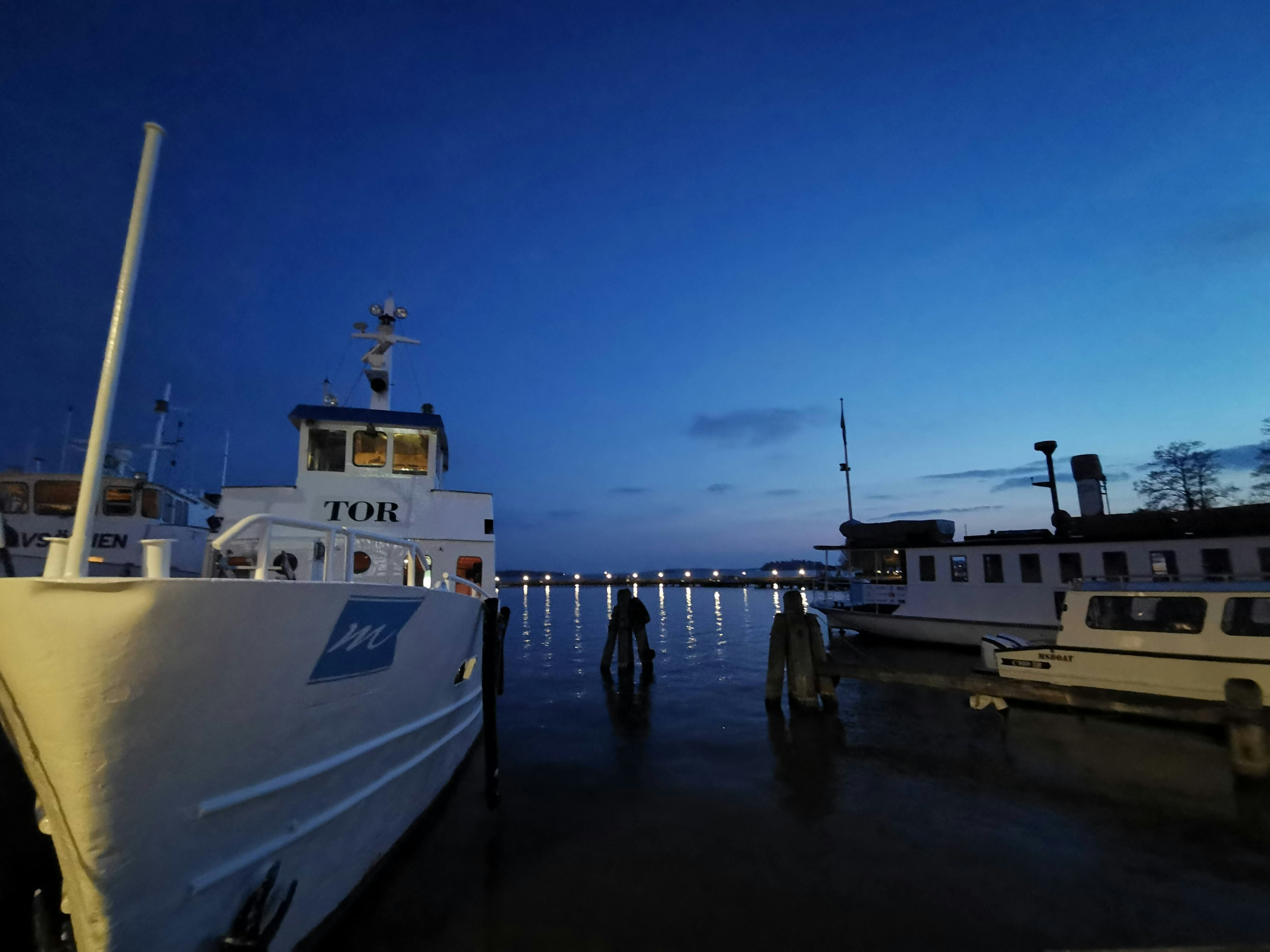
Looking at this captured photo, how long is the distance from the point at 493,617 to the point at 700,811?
3971 millimetres

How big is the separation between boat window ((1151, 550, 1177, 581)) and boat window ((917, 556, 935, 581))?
6.26 meters

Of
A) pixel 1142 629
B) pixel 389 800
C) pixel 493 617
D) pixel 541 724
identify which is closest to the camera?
pixel 389 800

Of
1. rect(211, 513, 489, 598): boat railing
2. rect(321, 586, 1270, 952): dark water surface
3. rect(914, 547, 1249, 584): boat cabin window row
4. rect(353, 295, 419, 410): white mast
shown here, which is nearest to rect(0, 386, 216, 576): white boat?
rect(353, 295, 419, 410): white mast

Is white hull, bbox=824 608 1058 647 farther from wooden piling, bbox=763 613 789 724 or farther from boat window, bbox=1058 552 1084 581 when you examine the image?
wooden piling, bbox=763 613 789 724

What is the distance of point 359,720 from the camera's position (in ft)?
16.1

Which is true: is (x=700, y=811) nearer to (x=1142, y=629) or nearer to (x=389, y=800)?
(x=389, y=800)

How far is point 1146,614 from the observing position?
1121 centimetres

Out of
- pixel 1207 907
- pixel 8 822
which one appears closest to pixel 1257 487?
A: pixel 1207 907

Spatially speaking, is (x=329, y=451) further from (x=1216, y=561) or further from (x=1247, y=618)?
(x=1216, y=561)

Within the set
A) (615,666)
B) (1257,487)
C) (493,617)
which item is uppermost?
(1257,487)

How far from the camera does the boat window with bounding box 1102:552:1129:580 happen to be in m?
17.7

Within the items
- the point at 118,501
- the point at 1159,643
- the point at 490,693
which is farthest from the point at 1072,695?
the point at 118,501

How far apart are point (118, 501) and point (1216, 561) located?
101 ft

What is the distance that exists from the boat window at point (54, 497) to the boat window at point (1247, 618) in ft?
86.0
